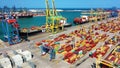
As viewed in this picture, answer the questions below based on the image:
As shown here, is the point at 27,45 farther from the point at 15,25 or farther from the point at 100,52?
the point at 100,52

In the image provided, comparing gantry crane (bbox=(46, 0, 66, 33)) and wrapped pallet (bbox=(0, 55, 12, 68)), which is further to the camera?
gantry crane (bbox=(46, 0, 66, 33))

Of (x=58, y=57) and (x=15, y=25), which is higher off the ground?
(x=15, y=25)

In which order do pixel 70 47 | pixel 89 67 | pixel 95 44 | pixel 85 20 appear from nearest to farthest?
pixel 89 67, pixel 70 47, pixel 95 44, pixel 85 20

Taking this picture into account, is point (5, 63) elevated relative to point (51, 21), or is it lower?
lower

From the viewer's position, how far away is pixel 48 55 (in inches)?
1368

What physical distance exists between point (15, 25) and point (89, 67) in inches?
1077

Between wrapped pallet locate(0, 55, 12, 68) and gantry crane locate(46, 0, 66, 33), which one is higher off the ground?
gantry crane locate(46, 0, 66, 33)

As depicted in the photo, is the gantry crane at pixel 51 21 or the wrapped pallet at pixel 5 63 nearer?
the wrapped pallet at pixel 5 63

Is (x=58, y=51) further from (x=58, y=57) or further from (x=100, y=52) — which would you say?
(x=100, y=52)

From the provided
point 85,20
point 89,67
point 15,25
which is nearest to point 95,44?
point 89,67

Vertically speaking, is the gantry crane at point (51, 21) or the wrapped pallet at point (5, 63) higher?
the gantry crane at point (51, 21)

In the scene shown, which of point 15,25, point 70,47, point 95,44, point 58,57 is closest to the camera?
point 58,57

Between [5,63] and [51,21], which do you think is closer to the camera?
[5,63]

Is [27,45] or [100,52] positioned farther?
[27,45]
